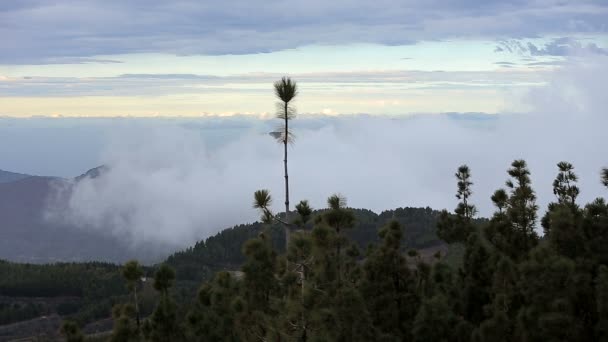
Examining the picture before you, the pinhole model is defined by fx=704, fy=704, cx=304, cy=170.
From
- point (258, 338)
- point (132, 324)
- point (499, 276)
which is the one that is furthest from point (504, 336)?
point (132, 324)

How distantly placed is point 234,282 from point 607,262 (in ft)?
60.9

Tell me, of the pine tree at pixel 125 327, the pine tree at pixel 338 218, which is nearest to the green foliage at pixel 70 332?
the pine tree at pixel 125 327

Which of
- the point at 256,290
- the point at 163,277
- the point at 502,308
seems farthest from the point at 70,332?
the point at 502,308

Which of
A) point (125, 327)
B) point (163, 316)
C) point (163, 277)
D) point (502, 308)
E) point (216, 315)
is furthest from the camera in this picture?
point (216, 315)

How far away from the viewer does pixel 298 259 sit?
26.2 meters

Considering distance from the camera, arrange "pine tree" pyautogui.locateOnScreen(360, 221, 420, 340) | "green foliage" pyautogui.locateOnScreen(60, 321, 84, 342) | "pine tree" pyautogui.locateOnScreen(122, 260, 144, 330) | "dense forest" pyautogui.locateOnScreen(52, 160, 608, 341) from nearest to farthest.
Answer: "dense forest" pyautogui.locateOnScreen(52, 160, 608, 341) < "pine tree" pyautogui.locateOnScreen(122, 260, 144, 330) < "pine tree" pyautogui.locateOnScreen(360, 221, 420, 340) < "green foliage" pyautogui.locateOnScreen(60, 321, 84, 342)

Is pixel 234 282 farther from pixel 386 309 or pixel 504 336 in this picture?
pixel 504 336

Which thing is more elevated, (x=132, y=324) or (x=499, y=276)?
(x=499, y=276)

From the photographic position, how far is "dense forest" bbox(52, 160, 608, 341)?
26.6 metres

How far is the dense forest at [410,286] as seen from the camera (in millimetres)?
26578

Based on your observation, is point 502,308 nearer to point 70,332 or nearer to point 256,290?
point 256,290

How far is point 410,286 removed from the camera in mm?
35375

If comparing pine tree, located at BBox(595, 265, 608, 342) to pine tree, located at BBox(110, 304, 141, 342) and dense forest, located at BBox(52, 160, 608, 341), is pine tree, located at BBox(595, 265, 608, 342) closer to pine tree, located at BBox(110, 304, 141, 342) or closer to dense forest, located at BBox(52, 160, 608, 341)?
dense forest, located at BBox(52, 160, 608, 341)

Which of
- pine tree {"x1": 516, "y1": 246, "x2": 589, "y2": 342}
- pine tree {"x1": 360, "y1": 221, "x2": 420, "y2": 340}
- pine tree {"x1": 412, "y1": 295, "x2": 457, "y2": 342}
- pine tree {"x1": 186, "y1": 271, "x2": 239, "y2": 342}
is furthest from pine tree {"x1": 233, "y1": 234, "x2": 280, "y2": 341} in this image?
pine tree {"x1": 516, "y1": 246, "x2": 589, "y2": 342}
